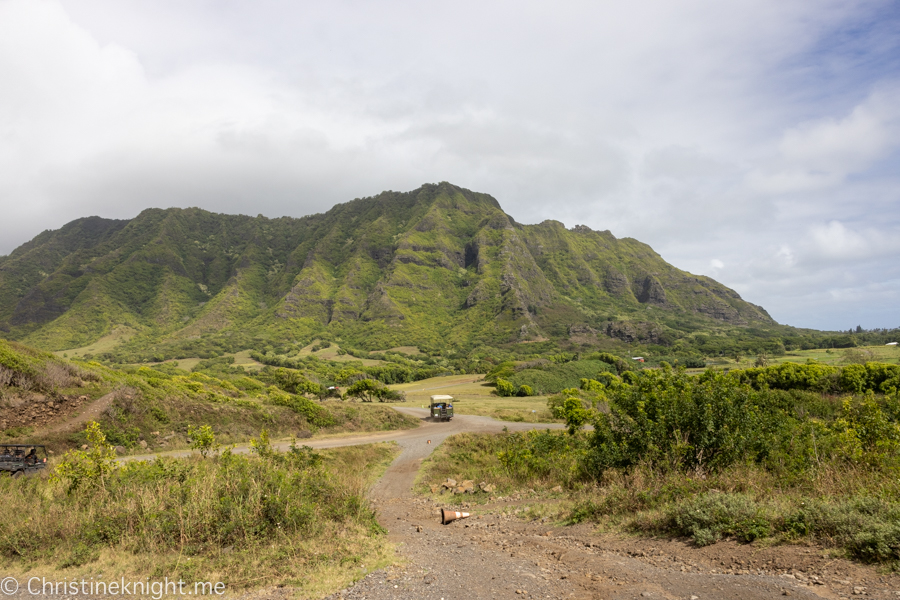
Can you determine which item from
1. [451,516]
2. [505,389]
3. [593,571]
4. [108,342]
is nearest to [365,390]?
[505,389]

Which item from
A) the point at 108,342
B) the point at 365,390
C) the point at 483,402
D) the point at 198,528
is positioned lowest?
the point at 483,402

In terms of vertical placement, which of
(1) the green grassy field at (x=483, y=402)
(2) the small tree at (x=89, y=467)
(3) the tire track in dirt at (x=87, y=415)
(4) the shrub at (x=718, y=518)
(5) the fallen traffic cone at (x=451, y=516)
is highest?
(2) the small tree at (x=89, y=467)

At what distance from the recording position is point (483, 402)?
63469 millimetres

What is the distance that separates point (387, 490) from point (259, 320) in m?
190

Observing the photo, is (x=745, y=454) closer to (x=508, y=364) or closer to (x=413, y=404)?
(x=413, y=404)

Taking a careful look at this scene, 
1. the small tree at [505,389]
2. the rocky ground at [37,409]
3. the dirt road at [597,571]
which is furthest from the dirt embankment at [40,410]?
the small tree at [505,389]

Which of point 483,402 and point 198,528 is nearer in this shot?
point 198,528

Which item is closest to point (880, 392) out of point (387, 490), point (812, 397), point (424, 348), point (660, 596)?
point (812, 397)

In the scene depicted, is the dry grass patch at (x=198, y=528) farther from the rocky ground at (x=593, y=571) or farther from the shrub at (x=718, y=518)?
the shrub at (x=718, y=518)

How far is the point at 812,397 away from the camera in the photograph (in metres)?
42.6

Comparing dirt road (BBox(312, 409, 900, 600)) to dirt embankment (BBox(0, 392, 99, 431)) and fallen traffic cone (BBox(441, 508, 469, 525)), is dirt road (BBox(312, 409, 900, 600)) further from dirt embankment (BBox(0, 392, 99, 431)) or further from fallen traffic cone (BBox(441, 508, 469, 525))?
dirt embankment (BBox(0, 392, 99, 431))

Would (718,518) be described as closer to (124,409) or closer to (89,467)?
(89,467)

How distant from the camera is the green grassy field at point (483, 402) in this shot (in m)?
47.0

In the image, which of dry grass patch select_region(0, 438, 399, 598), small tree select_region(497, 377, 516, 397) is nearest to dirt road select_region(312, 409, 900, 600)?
dry grass patch select_region(0, 438, 399, 598)
